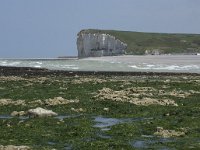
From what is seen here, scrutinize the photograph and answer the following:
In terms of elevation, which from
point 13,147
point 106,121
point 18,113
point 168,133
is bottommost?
point 106,121

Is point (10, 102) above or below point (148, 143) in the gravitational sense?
below

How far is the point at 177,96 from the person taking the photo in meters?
40.6

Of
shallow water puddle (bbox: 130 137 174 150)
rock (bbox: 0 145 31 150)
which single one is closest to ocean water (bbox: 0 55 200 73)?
shallow water puddle (bbox: 130 137 174 150)

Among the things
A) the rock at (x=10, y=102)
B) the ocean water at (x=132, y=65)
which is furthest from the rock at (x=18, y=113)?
the ocean water at (x=132, y=65)

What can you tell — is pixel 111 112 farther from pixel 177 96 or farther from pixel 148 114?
pixel 177 96

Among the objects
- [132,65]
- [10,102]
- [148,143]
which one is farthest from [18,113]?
[132,65]

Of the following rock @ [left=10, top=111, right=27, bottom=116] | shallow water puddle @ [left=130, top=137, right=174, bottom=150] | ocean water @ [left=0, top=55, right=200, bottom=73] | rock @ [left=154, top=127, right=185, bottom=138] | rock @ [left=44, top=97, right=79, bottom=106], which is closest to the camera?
shallow water puddle @ [left=130, top=137, right=174, bottom=150]

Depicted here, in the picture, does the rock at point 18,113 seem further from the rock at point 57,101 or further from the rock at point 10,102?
the rock at point 10,102

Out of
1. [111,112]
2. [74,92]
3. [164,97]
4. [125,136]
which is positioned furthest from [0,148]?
[74,92]

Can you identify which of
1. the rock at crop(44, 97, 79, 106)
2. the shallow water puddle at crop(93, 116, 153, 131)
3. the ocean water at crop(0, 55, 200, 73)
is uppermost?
the rock at crop(44, 97, 79, 106)

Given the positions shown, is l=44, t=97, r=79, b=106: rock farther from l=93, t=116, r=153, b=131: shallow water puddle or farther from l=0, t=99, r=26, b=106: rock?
l=93, t=116, r=153, b=131: shallow water puddle

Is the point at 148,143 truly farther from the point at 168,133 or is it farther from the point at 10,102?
the point at 10,102

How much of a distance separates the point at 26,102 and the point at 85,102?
4794 mm

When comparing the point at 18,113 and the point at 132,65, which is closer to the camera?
the point at 18,113
